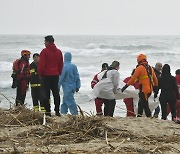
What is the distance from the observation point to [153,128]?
7.58m

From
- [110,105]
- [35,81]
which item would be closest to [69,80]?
[35,81]

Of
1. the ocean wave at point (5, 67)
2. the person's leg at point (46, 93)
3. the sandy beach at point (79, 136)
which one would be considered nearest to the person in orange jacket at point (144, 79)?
the sandy beach at point (79, 136)

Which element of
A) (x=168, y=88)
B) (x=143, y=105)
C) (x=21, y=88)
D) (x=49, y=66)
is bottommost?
(x=143, y=105)

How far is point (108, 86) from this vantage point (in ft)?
31.2

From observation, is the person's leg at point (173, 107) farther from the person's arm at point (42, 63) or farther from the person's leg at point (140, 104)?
the person's arm at point (42, 63)

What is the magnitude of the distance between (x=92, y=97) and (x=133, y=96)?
3.14 ft

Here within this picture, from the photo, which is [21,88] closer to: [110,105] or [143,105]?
[110,105]

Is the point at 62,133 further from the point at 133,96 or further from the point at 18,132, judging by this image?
the point at 133,96

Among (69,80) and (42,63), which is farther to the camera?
(69,80)

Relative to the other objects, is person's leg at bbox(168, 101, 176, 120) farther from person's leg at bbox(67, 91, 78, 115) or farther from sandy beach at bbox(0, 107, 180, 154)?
person's leg at bbox(67, 91, 78, 115)

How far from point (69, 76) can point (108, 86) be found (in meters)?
0.97

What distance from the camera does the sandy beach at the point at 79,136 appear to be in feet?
17.3

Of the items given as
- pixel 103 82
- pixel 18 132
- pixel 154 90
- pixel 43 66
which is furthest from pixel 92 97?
pixel 18 132

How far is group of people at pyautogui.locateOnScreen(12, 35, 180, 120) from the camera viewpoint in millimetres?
8352
